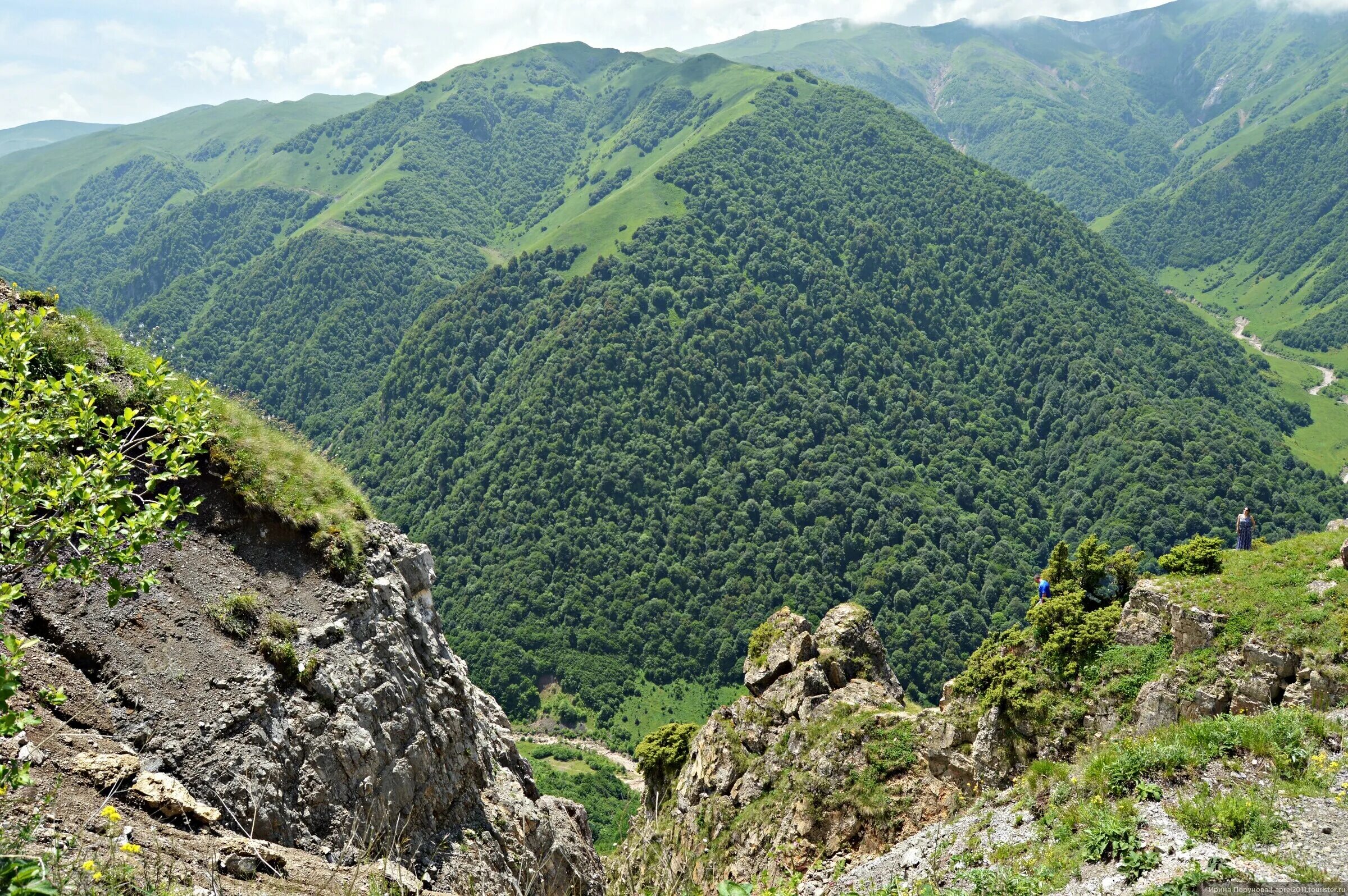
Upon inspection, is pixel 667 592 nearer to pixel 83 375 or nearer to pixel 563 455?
pixel 563 455

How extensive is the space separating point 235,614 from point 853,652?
26.7m

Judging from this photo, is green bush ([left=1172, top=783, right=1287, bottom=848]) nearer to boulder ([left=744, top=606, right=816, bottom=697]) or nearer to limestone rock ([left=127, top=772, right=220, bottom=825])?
limestone rock ([left=127, top=772, right=220, bottom=825])

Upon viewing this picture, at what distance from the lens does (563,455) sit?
16025cm

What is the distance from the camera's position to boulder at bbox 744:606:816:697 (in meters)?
37.0

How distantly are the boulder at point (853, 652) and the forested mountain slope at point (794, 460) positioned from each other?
272 ft

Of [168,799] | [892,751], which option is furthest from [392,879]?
[892,751]

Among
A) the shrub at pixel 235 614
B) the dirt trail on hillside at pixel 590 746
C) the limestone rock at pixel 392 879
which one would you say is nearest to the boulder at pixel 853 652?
the limestone rock at pixel 392 879

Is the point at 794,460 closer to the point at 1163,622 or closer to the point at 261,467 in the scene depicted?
the point at 1163,622

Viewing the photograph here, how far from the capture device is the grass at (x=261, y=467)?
60.2 feet

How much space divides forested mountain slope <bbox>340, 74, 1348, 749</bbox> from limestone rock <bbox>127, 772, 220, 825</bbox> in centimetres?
11128

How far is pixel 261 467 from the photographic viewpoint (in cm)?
1891

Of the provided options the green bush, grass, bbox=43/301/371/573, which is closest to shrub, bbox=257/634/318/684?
grass, bbox=43/301/371/573

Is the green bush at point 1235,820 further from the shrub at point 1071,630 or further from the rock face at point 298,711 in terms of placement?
the shrub at point 1071,630

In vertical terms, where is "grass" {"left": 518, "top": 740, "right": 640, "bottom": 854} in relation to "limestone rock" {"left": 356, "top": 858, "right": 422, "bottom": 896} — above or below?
below
